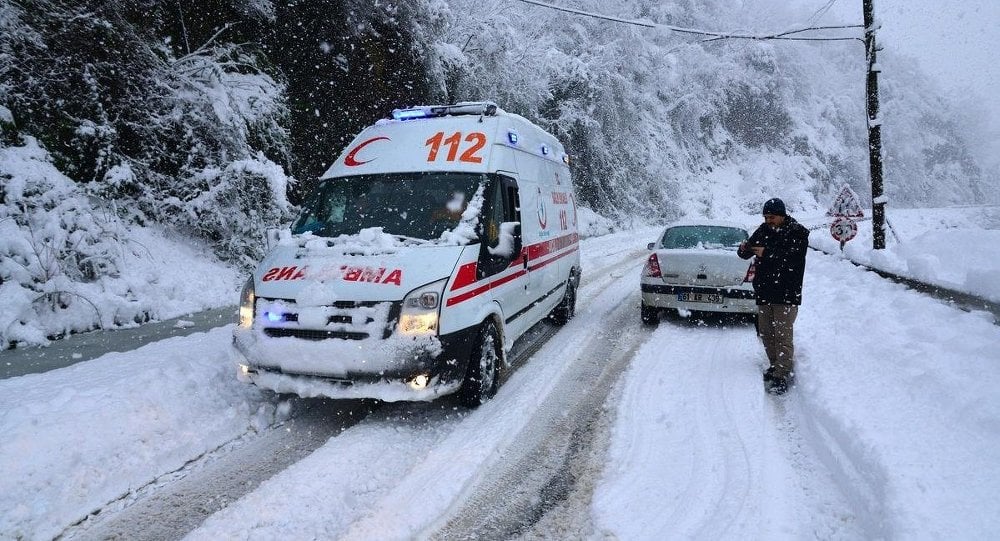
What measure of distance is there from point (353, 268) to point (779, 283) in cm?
420

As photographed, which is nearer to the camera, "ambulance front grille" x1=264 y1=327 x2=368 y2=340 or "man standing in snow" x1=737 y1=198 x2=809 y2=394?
"ambulance front grille" x1=264 y1=327 x2=368 y2=340

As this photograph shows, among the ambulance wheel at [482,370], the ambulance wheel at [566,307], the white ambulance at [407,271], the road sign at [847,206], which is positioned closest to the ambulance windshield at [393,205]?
the white ambulance at [407,271]

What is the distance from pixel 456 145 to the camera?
18.6ft

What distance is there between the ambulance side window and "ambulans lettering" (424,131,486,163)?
38cm

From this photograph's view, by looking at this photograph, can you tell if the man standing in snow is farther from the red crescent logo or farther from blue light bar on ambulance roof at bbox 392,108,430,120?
the red crescent logo

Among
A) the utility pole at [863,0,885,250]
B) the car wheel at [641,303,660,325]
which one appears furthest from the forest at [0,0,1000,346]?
the car wheel at [641,303,660,325]

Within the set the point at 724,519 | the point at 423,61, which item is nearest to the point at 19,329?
the point at 724,519

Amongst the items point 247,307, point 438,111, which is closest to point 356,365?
point 247,307

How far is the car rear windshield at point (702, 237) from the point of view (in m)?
8.25

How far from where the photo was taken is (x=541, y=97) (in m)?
23.2

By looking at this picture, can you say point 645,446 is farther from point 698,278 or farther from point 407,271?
point 698,278

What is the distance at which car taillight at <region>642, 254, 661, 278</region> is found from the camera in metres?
7.97

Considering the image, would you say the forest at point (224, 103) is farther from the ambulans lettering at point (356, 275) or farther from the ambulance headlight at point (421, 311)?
the ambulance headlight at point (421, 311)

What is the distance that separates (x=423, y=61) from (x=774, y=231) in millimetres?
12013
